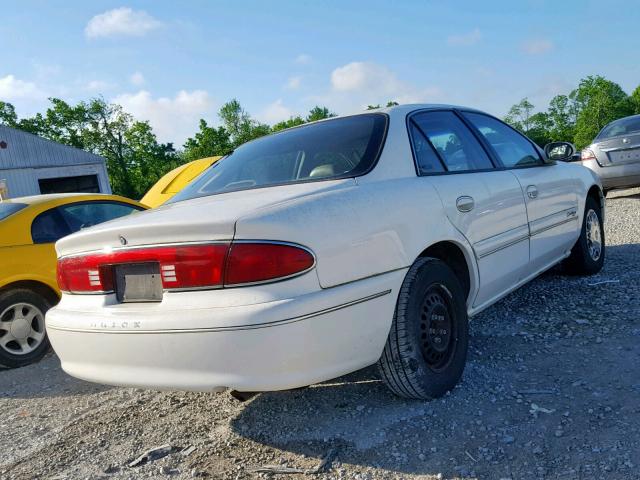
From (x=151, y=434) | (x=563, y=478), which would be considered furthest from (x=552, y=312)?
(x=151, y=434)

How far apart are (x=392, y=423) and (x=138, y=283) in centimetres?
136

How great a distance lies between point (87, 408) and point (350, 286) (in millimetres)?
2063

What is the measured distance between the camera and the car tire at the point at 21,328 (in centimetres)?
454

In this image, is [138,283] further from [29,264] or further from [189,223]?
[29,264]

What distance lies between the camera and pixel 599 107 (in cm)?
6994

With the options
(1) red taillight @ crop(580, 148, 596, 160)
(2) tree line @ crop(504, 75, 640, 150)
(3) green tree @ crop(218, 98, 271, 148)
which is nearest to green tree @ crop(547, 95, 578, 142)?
(2) tree line @ crop(504, 75, 640, 150)

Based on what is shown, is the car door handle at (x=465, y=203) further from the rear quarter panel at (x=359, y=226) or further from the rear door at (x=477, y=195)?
the rear quarter panel at (x=359, y=226)

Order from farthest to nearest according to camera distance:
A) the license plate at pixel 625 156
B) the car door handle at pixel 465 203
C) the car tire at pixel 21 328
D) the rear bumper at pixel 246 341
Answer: the license plate at pixel 625 156
the car tire at pixel 21 328
the car door handle at pixel 465 203
the rear bumper at pixel 246 341

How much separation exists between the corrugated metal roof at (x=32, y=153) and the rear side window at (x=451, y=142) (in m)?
30.5

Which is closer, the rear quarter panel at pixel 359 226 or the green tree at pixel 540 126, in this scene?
the rear quarter panel at pixel 359 226

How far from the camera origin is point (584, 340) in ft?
11.4

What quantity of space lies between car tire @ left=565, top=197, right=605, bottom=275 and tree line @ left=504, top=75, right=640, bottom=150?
195ft

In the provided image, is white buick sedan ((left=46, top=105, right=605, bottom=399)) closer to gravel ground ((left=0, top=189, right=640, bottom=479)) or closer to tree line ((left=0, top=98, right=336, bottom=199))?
gravel ground ((left=0, top=189, right=640, bottom=479))

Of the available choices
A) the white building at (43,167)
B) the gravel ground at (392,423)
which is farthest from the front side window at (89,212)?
the white building at (43,167)
